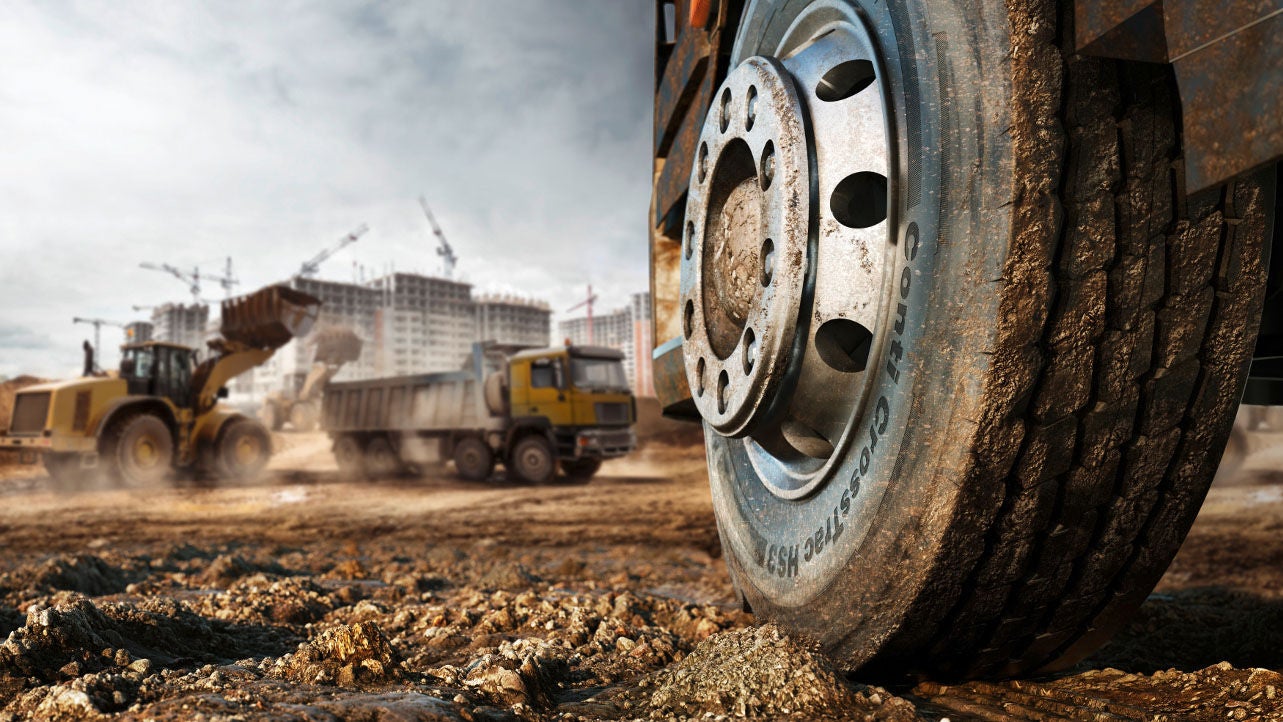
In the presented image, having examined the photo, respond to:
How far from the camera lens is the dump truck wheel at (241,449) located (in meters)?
13.4

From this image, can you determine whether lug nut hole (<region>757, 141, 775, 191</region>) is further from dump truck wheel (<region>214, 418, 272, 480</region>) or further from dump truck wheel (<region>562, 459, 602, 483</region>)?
dump truck wheel (<region>214, 418, 272, 480</region>)

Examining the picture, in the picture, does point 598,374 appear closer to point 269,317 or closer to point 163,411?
point 269,317

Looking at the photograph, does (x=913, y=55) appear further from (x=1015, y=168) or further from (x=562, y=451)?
(x=562, y=451)

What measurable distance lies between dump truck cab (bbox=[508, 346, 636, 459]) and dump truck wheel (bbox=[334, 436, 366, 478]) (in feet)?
14.7

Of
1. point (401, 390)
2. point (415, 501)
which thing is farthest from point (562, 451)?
point (401, 390)

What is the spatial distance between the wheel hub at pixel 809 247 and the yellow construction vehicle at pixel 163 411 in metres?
13.2

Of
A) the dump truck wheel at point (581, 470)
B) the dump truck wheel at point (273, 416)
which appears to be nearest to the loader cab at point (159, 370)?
the dump truck wheel at point (581, 470)

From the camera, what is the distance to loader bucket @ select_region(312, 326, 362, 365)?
33062mm

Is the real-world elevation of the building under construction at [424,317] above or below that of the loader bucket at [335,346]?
above

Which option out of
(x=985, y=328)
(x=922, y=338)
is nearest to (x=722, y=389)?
(x=922, y=338)

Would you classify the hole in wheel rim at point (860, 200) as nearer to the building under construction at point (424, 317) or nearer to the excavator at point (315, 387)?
the excavator at point (315, 387)

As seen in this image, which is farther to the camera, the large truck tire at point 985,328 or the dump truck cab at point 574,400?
the dump truck cab at point 574,400

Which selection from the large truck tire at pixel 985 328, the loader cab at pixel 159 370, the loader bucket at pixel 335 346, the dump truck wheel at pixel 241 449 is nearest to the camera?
the large truck tire at pixel 985 328

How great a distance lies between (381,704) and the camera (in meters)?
1.18
